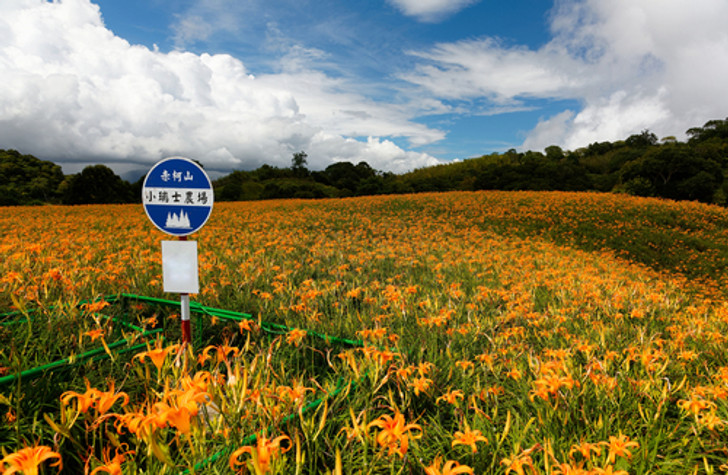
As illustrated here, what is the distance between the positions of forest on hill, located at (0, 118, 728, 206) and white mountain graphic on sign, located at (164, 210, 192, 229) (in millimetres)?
31932

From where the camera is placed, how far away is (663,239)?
13.2m

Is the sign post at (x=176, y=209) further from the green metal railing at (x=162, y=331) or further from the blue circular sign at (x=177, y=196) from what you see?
the green metal railing at (x=162, y=331)

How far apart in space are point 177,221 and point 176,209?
0.11 metres

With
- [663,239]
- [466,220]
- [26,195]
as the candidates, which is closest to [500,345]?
[466,220]

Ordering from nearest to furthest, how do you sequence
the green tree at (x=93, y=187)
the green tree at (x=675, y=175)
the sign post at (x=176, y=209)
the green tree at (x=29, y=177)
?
the sign post at (x=176, y=209), the green tree at (x=675, y=175), the green tree at (x=93, y=187), the green tree at (x=29, y=177)

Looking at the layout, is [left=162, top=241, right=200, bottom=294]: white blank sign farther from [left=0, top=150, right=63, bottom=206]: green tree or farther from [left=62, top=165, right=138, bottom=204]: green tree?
[left=0, top=150, right=63, bottom=206]: green tree

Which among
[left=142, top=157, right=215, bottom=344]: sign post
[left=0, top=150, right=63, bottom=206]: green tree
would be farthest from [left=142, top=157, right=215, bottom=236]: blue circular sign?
[left=0, top=150, right=63, bottom=206]: green tree

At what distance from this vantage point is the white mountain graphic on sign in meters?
3.02

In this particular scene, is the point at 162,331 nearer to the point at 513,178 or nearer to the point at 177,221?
the point at 177,221

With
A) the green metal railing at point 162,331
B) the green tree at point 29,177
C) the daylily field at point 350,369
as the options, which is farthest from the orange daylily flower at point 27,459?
the green tree at point 29,177

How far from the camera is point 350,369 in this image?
2.34 m

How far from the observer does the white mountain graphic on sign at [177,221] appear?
3.02 meters

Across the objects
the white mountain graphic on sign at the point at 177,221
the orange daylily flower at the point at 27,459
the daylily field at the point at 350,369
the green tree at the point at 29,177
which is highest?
the green tree at the point at 29,177

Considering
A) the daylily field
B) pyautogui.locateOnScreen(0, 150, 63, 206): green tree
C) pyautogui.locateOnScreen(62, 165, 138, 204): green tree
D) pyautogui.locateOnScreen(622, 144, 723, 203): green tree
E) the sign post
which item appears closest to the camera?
the daylily field
